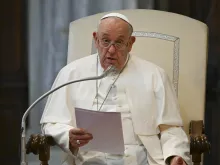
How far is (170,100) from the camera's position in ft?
8.55

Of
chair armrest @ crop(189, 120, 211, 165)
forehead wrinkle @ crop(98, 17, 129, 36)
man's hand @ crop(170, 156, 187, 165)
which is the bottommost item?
man's hand @ crop(170, 156, 187, 165)

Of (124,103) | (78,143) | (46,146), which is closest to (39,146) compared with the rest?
(46,146)

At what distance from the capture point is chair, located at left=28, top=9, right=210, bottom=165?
2871mm

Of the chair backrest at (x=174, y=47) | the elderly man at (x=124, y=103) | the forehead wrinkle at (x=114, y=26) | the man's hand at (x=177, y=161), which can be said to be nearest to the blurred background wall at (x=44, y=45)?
the chair backrest at (x=174, y=47)

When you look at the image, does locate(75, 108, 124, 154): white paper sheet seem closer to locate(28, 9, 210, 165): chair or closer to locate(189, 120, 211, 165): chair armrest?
locate(189, 120, 211, 165): chair armrest

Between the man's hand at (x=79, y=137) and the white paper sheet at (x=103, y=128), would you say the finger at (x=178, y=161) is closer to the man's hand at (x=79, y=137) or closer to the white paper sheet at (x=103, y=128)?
the white paper sheet at (x=103, y=128)

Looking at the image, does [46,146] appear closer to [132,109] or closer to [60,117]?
[60,117]

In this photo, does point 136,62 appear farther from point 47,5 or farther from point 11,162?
point 11,162

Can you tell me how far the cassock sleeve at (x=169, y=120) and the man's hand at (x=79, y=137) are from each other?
443 mm

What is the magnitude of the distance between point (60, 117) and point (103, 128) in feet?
1.26

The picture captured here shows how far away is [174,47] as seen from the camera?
290 centimetres

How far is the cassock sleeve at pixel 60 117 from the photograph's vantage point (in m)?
2.40

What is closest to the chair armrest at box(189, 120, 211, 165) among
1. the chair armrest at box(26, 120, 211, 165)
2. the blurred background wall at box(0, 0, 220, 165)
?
the chair armrest at box(26, 120, 211, 165)

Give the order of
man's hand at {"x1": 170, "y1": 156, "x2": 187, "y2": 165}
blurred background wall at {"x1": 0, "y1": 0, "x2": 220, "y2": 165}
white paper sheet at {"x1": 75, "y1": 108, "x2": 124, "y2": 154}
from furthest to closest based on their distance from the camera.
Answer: blurred background wall at {"x1": 0, "y1": 0, "x2": 220, "y2": 165} < man's hand at {"x1": 170, "y1": 156, "x2": 187, "y2": 165} < white paper sheet at {"x1": 75, "y1": 108, "x2": 124, "y2": 154}
